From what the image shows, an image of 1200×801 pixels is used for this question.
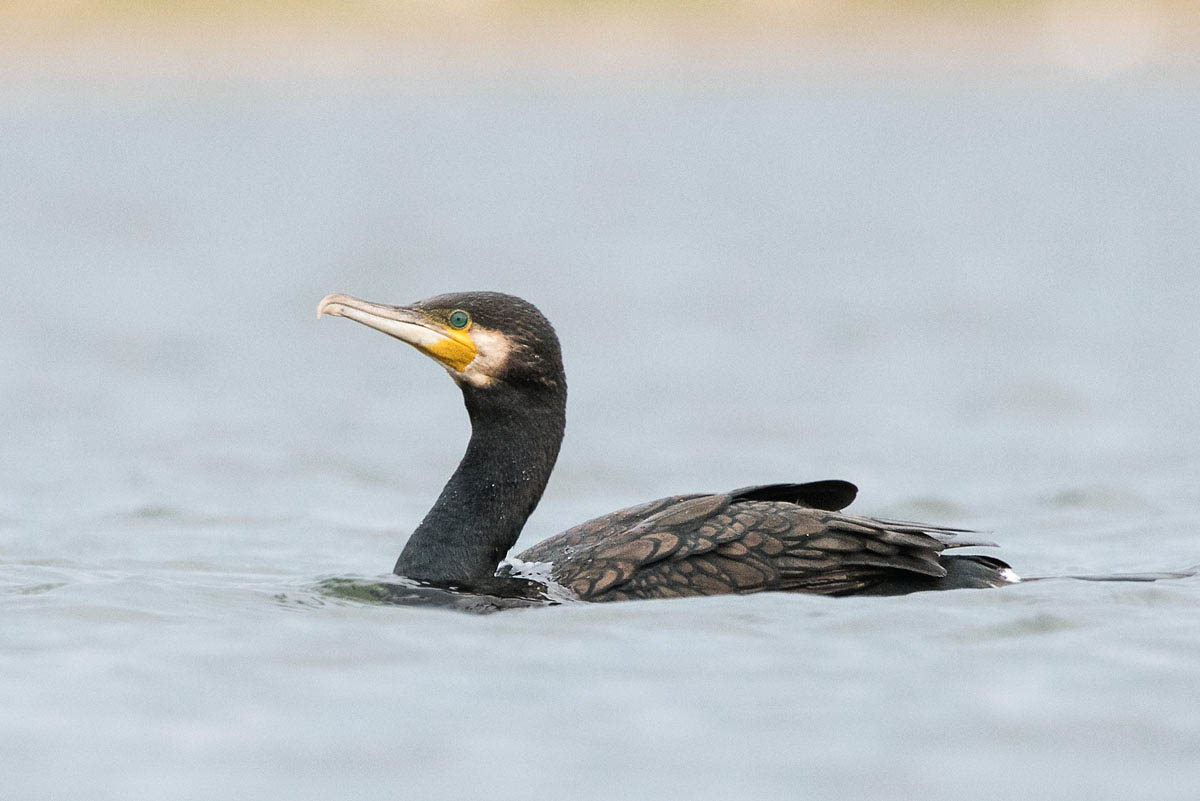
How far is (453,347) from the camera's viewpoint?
340 inches

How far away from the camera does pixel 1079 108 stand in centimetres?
4384

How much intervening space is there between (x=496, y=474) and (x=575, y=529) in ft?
1.47

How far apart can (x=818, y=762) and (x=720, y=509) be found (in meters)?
2.42

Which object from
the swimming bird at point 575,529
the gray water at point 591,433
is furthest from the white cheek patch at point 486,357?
the gray water at point 591,433

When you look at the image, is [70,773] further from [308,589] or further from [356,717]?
[308,589]

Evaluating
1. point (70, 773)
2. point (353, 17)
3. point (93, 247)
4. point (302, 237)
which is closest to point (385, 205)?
point (302, 237)

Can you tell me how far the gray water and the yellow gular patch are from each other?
1.08 m

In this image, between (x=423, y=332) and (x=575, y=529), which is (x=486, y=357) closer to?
(x=423, y=332)

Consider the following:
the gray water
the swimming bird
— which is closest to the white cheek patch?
the swimming bird

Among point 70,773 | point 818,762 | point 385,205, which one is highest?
point 385,205

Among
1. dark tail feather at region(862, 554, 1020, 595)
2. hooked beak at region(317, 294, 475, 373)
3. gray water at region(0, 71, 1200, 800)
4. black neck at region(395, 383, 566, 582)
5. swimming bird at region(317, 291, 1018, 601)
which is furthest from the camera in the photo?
black neck at region(395, 383, 566, 582)

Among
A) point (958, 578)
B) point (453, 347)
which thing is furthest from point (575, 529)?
point (958, 578)

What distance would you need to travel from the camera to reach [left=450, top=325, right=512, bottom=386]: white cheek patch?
28.3 ft

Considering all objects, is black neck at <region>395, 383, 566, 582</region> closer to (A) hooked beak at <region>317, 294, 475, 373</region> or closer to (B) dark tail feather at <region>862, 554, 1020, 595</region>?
(A) hooked beak at <region>317, 294, 475, 373</region>
